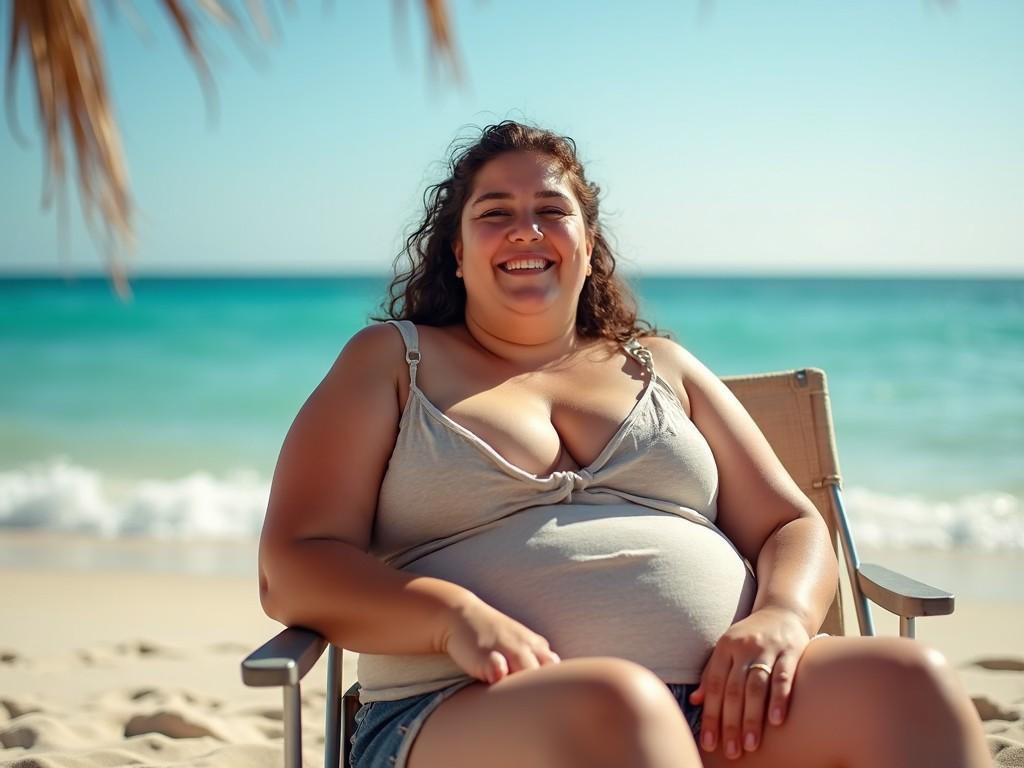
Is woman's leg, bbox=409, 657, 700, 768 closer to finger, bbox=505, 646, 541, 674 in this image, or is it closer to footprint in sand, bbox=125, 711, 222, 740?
finger, bbox=505, 646, 541, 674

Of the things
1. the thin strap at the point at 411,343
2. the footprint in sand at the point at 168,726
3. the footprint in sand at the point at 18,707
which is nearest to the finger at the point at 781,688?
the thin strap at the point at 411,343

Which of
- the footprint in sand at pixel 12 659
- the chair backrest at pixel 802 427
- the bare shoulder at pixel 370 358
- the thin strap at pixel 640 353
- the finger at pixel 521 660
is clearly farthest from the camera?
the footprint in sand at pixel 12 659

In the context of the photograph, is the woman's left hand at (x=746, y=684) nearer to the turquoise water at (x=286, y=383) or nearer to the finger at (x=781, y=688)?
the finger at (x=781, y=688)

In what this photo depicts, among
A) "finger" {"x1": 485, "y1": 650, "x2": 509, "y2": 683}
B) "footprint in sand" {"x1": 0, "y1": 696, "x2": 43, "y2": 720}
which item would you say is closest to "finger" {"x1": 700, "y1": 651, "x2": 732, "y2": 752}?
"finger" {"x1": 485, "y1": 650, "x2": 509, "y2": 683}

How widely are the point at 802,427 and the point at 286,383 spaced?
1397 centimetres

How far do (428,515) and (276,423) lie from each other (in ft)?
37.1

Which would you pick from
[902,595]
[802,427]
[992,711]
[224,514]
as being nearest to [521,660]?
[902,595]

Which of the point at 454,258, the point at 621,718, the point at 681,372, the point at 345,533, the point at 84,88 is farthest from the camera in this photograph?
the point at 454,258

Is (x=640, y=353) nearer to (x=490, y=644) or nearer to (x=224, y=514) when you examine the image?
(x=490, y=644)

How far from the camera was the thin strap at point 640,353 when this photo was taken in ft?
8.73

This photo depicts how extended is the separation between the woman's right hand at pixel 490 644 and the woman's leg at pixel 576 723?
1.2 inches

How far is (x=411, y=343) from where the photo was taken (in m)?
2.46

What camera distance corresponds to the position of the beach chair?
6.48 feet

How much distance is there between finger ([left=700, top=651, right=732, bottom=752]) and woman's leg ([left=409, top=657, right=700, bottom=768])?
9.4 inches
